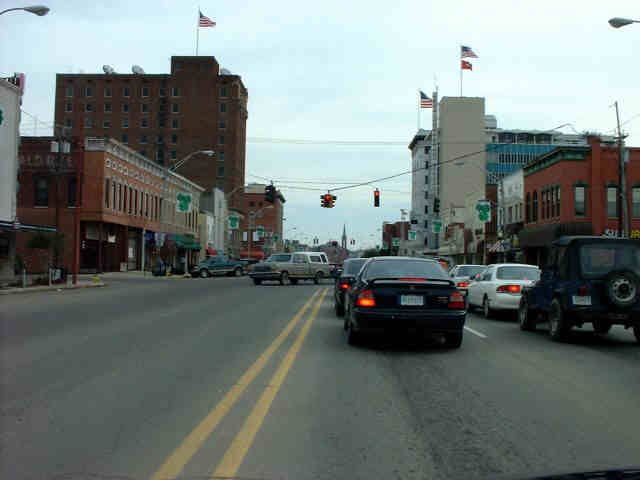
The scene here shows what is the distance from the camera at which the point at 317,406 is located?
23.3 ft

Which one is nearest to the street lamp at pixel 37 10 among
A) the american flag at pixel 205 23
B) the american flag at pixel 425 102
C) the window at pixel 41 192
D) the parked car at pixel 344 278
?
the parked car at pixel 344 278

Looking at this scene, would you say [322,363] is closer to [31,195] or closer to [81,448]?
[81,448]

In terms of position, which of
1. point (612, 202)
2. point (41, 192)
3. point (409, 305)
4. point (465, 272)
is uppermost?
point (41, 192)

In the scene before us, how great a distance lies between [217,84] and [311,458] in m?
105

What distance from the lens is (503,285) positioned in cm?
1780

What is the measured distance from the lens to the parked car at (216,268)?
176 feet

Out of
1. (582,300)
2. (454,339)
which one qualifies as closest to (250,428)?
(454,339)

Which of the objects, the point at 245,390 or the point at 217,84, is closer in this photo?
the point at 245,390

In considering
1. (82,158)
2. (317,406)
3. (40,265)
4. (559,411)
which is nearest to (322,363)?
(317,406)

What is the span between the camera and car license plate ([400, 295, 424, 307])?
11.1m

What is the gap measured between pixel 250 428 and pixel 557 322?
339 inches

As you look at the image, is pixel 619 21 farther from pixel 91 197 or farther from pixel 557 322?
pixel 91 197

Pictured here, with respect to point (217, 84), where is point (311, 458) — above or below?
below

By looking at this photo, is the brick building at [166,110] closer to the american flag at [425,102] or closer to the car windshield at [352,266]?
the american flag at [425,102]
